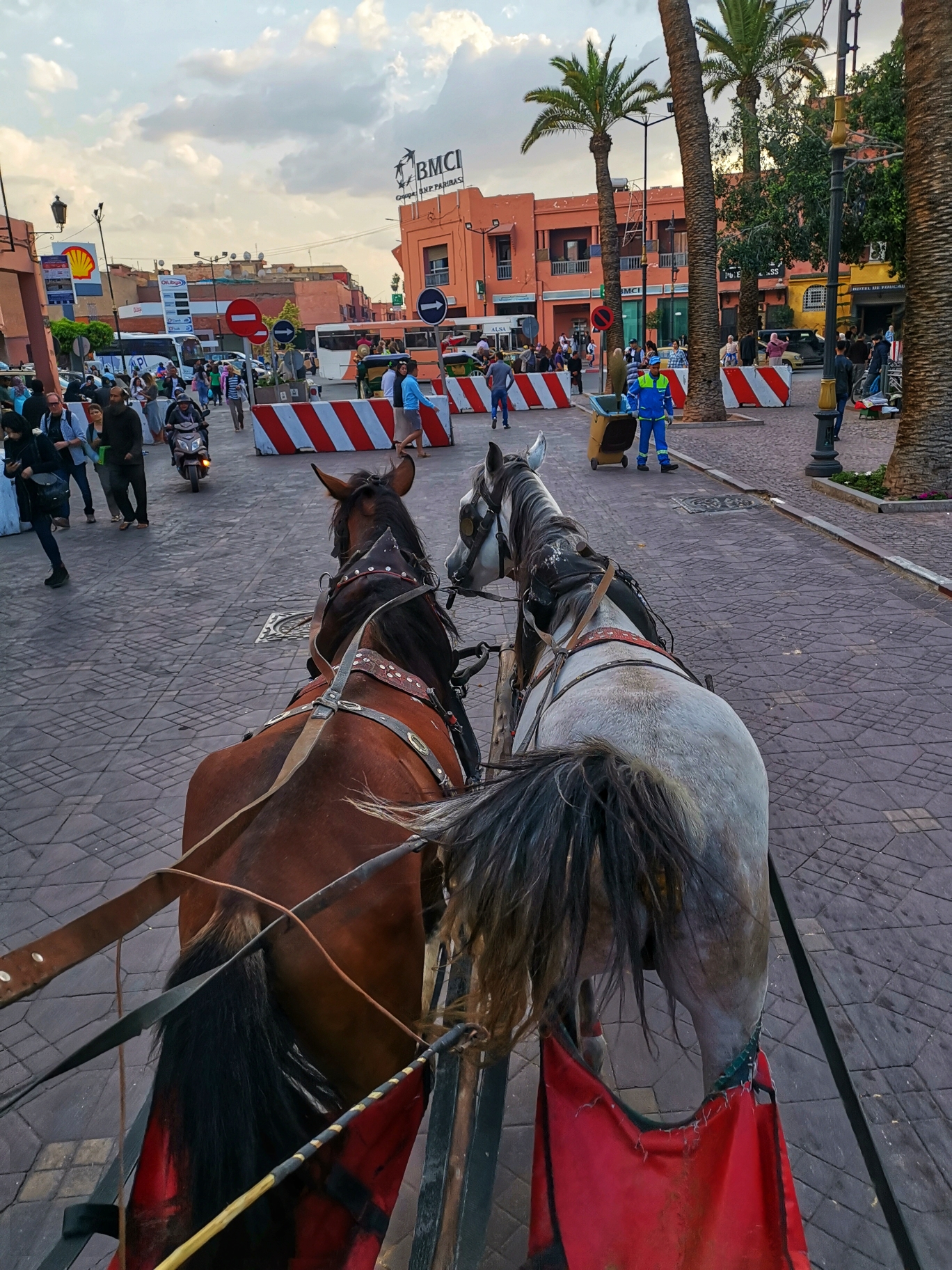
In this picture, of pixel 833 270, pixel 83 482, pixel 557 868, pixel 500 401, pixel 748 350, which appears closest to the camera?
pixel 557 868

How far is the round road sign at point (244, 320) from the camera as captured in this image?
60.6 ft

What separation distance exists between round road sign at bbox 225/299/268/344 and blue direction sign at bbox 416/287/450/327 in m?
3.87

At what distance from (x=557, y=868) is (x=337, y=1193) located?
0.79 metres

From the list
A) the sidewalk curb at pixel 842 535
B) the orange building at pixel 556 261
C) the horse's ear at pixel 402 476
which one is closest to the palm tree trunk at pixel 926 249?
the sidewalk curb at pixel 842 535

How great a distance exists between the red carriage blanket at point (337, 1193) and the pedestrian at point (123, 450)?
11.4 m

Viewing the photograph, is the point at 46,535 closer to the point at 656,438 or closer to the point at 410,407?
the point at 410,407

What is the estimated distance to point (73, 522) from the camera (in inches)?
518

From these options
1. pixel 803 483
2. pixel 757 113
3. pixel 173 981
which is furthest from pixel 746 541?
pixel 757 113

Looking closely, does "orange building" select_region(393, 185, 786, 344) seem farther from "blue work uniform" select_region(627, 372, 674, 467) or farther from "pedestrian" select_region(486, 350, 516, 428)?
"blue work uniform" select_region(627, 372, 674, 467)

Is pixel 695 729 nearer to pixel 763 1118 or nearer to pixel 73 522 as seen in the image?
pixel 763 1118

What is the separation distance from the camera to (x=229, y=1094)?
1.62 m

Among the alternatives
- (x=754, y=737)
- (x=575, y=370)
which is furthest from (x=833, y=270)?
(x=575, y=370)

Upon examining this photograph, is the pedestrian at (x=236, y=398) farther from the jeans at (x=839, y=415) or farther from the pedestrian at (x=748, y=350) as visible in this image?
the jeans at (x=839, y=415)

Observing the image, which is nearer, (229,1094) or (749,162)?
(229,1094)
